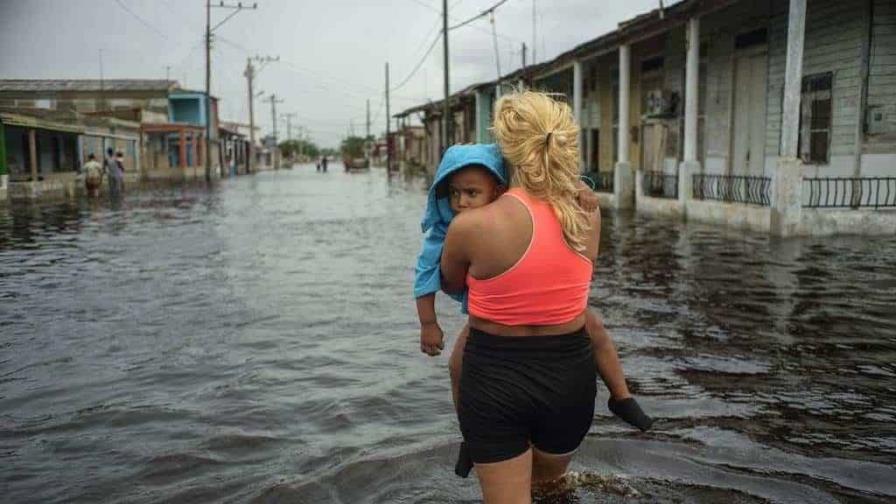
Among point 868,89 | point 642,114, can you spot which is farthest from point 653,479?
point 642,114

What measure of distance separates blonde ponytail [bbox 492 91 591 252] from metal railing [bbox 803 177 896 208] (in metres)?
12.5

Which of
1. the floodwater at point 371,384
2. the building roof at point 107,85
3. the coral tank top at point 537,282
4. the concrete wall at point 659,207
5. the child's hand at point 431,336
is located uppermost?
the building roof at point 107,85

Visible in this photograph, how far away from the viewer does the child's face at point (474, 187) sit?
262 centimetres

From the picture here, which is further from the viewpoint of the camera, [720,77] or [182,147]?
[182,147]

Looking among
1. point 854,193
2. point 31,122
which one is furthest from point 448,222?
point 31,122

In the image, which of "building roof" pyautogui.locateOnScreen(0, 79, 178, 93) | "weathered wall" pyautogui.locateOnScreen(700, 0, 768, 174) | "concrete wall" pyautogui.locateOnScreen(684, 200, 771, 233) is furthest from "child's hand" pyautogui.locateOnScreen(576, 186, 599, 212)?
"building roof" pyautogui.locateOnScreen(0, 79, 178, 93)

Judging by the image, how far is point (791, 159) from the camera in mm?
13461

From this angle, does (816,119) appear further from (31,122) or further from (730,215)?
(31,122)

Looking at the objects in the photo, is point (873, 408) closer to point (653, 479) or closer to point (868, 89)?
point (653, 479)

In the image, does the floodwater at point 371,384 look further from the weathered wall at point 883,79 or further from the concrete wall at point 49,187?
the concrete wall at point 49,187

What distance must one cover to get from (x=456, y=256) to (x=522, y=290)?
0.78 ft

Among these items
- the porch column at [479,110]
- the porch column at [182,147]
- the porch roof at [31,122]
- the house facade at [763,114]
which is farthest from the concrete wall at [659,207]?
the porch column at [182,147]

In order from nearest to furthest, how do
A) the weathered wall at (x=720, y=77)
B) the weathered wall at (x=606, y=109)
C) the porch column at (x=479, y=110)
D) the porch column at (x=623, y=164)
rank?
the weathered wall at (x=720, y=77) < the porch column at (x=623, y=164) < the weathered wall at (x=606, y=109) < the porch column at (x=479, y=110)

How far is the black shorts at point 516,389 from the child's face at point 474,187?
0.44 metres
